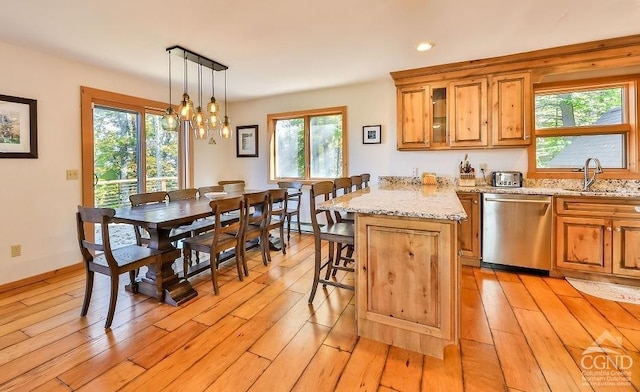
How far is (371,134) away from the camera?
4383 mm

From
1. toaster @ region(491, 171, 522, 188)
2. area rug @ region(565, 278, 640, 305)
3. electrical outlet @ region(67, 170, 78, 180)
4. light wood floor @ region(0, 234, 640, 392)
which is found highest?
electrical outlet @ region(67, 170, 78, 180)

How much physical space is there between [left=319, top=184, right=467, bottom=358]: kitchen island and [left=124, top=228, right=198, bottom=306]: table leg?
1.53m

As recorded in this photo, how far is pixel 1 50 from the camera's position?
9.25ft

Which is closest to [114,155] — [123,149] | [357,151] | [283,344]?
[123,149]

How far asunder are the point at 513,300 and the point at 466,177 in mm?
1576

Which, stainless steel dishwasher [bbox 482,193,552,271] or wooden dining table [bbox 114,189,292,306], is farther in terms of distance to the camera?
stainless steel dishwasher [bbox 482,193,552,271]

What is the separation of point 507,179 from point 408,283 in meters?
2.44

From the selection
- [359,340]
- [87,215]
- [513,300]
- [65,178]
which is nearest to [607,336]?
[513,300]

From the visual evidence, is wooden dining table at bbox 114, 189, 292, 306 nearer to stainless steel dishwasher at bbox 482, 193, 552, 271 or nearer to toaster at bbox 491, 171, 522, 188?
stainless steel dishwasher at bbox 482, 193, 552, 271

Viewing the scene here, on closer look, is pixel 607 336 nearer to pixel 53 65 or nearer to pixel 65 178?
pixel 65 178

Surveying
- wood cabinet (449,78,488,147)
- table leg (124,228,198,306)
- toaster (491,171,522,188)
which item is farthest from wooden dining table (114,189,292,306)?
toaster (491,171,522,188)

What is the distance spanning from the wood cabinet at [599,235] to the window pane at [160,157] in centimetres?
494

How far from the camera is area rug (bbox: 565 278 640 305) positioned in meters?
2.57

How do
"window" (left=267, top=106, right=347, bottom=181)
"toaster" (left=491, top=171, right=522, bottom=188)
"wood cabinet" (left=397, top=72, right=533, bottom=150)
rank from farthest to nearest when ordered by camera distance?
"window" (left=267, top=106, right=347, bottom=181) < "toaster" (left=491, top=171, right=522, bottom=188) < "wood cabinet" (left=397, top=72, right=533, bottom=150)
